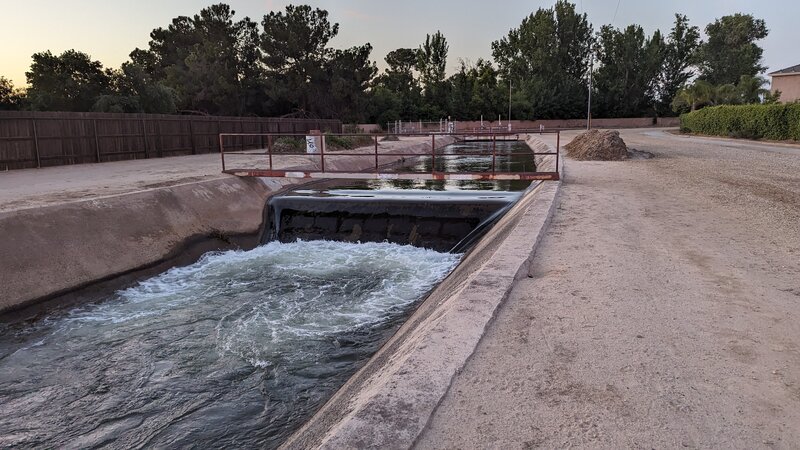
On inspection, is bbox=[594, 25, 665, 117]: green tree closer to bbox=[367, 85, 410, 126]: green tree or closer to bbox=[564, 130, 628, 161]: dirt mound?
bbox=[367, 85, 410, 126]: green tree

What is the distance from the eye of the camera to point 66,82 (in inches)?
1227

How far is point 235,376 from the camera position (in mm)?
5992

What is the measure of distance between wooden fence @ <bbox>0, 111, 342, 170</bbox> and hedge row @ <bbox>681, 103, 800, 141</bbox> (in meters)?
30.5

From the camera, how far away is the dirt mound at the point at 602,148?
21234 mm

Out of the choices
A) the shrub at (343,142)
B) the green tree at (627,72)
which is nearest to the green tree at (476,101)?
the green tree at (627,72)

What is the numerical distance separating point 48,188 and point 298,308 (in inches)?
347

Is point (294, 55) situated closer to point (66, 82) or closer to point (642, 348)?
point (66, 82)

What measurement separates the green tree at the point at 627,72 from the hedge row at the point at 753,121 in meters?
41.4

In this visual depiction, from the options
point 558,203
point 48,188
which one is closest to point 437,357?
point 558,203

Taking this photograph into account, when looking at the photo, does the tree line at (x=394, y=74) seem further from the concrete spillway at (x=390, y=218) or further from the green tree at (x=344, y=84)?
the concrete spillway at (x=390, y=218)

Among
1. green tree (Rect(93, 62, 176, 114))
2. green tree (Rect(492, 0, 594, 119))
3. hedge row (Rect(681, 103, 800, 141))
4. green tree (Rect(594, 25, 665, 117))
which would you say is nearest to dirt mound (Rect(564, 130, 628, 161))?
hedge row (Rect(681, 103, 800, 141))

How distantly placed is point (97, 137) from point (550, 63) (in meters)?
74.1

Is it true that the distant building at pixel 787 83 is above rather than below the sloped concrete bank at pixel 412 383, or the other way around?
above

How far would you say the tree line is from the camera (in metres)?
33.1
